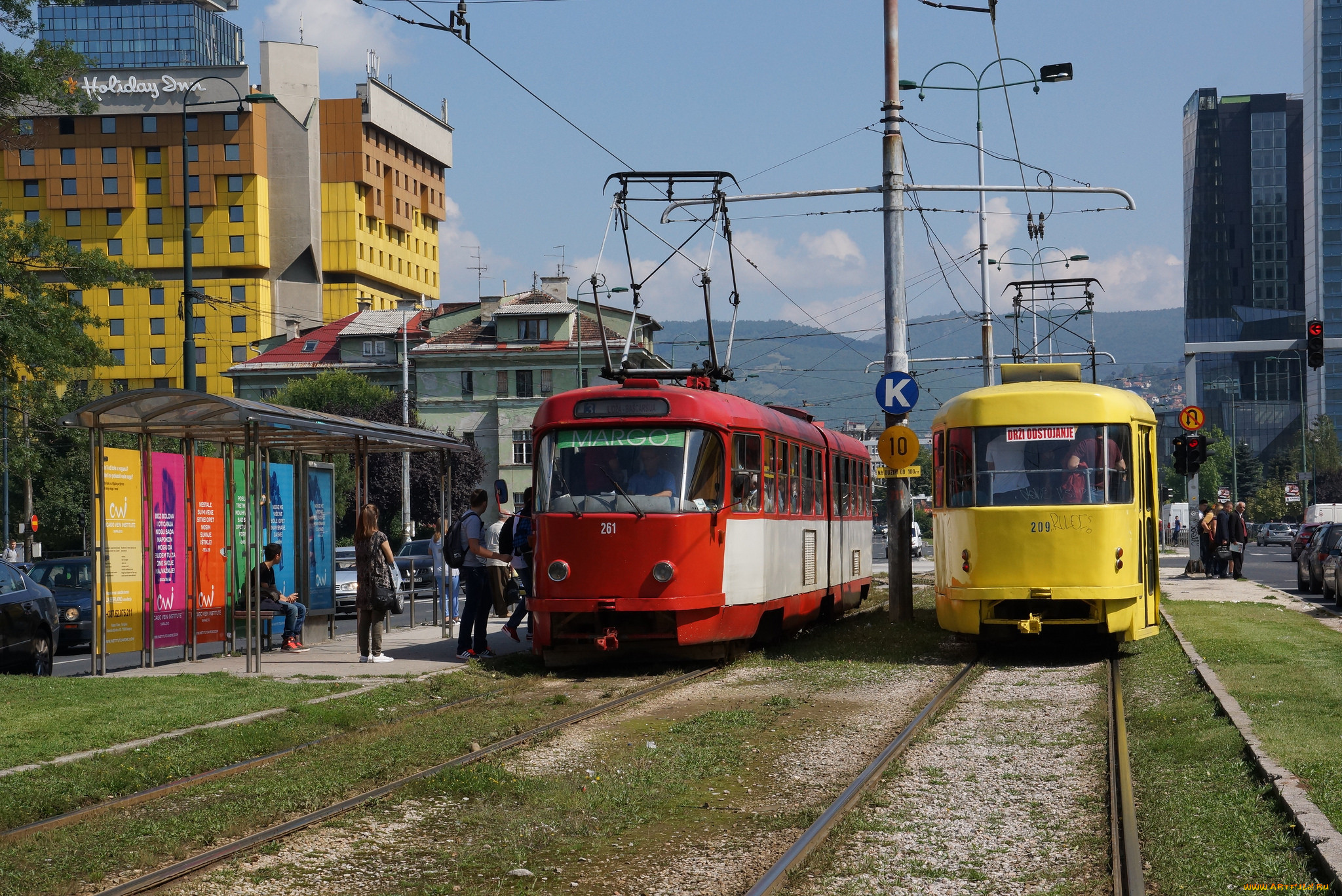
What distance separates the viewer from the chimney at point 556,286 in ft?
300

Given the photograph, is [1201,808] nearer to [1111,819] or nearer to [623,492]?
[1111,819]

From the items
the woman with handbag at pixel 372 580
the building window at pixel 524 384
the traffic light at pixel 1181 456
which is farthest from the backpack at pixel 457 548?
the building window at pixel 524 384

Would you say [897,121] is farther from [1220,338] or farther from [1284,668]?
[1220,338]

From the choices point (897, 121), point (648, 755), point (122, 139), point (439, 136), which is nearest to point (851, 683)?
point (648, 755)

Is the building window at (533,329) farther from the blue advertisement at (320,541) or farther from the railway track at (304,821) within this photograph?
the railway track at (304,821)

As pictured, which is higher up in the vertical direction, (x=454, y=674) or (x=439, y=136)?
(x=439, y=136)

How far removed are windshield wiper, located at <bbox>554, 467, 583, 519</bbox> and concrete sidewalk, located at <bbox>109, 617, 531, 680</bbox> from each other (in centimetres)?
210

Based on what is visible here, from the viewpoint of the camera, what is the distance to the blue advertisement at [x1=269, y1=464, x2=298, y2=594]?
20.5 meters

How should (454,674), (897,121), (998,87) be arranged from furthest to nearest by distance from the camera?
1. (998,87)
2. (897,121)
3. (454,674)

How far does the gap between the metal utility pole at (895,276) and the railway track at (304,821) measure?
971cm

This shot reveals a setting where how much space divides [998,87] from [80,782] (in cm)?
2479

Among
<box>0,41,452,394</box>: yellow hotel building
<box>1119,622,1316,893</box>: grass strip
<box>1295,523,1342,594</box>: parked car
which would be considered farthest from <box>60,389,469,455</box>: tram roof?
<box>0,41,452,394</box>: yellow hotel building

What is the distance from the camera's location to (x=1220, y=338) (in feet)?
601

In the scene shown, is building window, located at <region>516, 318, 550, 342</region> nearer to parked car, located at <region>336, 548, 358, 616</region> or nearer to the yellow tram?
parked car, located at <region>336, 548, 358, 616</region>
